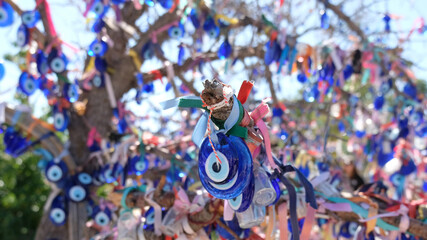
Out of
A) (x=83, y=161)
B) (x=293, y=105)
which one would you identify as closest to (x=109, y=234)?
(x=83, y=161)

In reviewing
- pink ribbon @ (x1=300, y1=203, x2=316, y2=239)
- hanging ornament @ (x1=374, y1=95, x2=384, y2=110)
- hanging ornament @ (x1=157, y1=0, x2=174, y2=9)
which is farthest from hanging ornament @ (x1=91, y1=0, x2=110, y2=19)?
hanging ornament @ (x1=374, y1=95, x2=384, y2=110)

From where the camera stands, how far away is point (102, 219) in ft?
8.95

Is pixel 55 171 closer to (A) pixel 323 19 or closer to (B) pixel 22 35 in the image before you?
(B) pixel 22 35

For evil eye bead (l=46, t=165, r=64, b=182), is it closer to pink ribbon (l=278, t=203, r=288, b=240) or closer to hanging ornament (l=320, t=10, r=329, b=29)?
pink ribbon (l=278, t=203, r=288, b=240)

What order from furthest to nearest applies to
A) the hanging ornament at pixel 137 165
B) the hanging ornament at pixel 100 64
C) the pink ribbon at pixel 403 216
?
the hanging ornament at pixel 100 64, the hanging ornament at pixel 137 165, the pink ribbon at pixel 403 216

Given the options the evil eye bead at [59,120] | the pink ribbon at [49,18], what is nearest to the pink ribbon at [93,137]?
the evil eye bead at [59,120]

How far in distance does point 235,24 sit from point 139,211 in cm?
162

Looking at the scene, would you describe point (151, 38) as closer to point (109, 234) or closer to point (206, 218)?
point (109, 234)

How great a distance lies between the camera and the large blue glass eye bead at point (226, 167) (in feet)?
3.36

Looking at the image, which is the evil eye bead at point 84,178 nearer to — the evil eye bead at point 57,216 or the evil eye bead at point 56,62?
the evil eye bead at point 57,216

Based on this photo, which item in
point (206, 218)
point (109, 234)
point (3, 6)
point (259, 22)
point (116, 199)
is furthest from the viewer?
point (259, 22)

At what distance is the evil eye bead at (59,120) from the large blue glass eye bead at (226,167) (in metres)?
2.37

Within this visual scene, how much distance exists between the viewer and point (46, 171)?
290 cm

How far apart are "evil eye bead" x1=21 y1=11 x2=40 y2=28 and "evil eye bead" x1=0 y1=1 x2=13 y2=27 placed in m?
0.18
